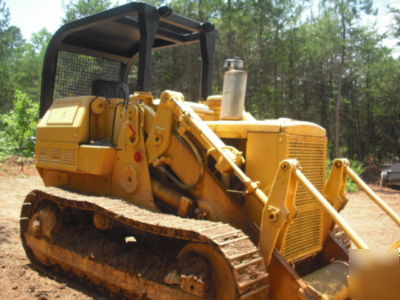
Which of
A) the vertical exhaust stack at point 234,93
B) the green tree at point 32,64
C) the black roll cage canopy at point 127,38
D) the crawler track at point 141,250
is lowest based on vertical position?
the crawler track at point 141,250

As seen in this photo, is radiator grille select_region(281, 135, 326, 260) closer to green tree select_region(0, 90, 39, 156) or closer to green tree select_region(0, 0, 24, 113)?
green tree select_region(0, 90, 39, 156)

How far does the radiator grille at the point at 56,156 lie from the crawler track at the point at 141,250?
1.14ft

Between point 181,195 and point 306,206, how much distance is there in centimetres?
119

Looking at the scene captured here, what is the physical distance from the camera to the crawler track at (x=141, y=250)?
2.92 meters

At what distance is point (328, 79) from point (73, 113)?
2877 centimetres

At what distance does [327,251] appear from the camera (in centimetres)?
416

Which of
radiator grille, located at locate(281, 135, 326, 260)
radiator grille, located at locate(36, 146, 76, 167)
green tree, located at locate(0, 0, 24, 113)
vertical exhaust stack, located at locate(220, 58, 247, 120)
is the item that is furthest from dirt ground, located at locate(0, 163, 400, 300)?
green tree, located at locate(0, 0, 24, 113)

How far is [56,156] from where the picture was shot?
492cm

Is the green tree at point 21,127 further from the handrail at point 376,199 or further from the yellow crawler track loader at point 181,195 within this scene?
the handrail at point 376,199

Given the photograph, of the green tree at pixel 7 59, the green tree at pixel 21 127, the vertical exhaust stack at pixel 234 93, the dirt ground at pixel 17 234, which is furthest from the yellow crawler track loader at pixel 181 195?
the green tree at pixel 7 59

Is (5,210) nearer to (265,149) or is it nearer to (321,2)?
(265,149)

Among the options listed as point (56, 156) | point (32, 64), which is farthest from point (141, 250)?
point (32, 64)

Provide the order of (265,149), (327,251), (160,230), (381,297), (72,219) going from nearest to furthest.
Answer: (381,297) < (160,230) < (265,149) < (327,251) < (72,219)

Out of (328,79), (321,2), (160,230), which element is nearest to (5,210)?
(160,230)
